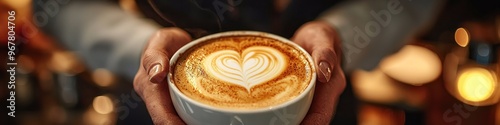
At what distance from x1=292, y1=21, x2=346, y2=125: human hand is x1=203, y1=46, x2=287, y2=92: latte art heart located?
4 cm

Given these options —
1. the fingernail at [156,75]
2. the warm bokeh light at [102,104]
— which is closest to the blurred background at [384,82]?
the warm bokeh light at [102,104]

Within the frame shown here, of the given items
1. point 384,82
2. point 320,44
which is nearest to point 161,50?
point 320,44

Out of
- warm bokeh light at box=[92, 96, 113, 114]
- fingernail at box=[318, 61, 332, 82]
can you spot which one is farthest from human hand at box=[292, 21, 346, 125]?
warm bokeh light at box=[92, 96, 113, 114]

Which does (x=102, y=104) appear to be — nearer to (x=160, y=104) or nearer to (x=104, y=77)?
(x=104, y=77)

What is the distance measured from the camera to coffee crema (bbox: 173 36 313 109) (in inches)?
19.3

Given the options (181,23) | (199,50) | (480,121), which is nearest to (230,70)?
(199,50)

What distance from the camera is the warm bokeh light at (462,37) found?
72 cm

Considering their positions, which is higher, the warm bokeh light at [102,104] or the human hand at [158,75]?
the human hand at [158,75]

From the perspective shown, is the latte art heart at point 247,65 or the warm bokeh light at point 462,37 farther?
the warm bokeh light at point 462,37

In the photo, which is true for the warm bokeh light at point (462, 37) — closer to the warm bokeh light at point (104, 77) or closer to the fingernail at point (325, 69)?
the fingernail at point (325, 69)

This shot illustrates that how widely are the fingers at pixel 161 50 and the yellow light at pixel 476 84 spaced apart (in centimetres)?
36

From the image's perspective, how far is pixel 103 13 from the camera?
66 centimetres

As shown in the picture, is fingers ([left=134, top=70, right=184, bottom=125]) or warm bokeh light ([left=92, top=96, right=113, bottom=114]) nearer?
fingers ([left=134, top=70, right=184, bottom=125])

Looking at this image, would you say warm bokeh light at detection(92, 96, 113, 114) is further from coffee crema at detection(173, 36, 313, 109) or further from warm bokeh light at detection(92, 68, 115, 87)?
coffee crema at detection(173, 36, 313, 109)
